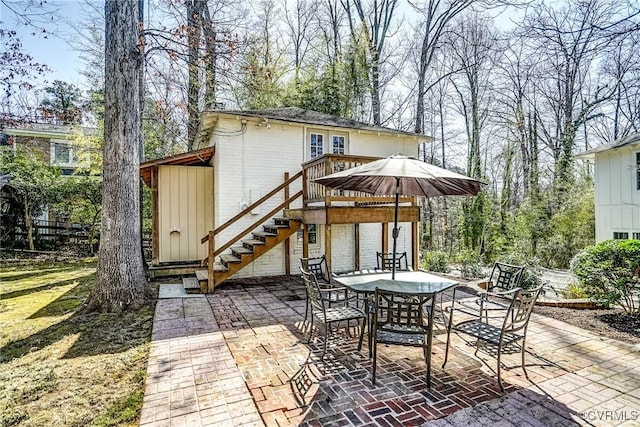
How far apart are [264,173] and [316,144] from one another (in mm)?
1863

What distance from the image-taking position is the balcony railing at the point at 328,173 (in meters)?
7.47

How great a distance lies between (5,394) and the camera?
343 centimetres

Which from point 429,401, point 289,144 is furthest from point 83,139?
point 429,401

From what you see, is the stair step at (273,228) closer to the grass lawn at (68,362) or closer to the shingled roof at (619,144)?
the grass lawn at (68,362)

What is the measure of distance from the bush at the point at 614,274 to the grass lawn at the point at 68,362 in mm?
7118

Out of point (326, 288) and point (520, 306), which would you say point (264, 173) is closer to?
point (326, 288)

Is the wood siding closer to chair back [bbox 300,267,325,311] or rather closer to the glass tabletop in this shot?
Answer: the glass tabletop

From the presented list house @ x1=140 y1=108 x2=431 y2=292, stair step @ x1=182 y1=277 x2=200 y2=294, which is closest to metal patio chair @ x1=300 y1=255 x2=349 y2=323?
house @ x1=140 y1=108 x2=431 y2=292

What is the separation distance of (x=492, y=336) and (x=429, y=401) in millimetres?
1050

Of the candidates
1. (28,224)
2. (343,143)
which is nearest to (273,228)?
(343,143)

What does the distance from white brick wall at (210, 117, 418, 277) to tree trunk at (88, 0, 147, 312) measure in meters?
2.58

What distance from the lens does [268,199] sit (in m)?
9.40

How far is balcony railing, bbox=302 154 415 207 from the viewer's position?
747 centimetres

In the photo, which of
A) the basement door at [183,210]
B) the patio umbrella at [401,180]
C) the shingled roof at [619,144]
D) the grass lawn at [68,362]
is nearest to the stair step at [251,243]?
the basement door at [183,210]
